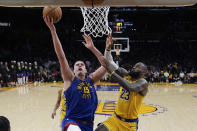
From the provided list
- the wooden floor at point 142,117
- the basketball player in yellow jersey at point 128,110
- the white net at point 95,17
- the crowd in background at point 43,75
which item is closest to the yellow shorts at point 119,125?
the basketball player in yellow jersey at point 128,110

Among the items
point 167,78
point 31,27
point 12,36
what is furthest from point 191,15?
point 12,36

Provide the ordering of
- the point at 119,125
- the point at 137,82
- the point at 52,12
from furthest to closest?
1. the point at 119,125
2. the point at 137,82
3. the point at 52,12

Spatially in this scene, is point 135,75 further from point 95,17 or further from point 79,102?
point 95,17

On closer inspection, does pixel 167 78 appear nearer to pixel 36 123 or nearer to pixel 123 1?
pixel 36 123

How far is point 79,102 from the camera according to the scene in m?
2.66

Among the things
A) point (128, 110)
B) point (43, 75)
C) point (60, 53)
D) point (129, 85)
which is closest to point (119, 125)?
point (128, 110)

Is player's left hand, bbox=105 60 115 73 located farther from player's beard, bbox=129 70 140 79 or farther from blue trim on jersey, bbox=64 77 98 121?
player's beard, bbox=129 70 140 79

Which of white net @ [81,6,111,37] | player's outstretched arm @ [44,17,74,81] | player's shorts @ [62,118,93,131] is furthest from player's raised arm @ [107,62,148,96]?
white net @ [81,6,111,37]

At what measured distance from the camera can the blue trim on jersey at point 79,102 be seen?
2.66 m

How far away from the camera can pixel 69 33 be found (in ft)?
69.4

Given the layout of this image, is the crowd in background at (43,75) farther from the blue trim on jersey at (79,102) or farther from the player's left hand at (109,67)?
the player's left hand at (109,67)

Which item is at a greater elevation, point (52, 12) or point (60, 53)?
point (52, 12)

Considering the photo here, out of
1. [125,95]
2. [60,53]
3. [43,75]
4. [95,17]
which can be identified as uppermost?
[95,17]

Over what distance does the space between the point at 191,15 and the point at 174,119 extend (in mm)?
17199
